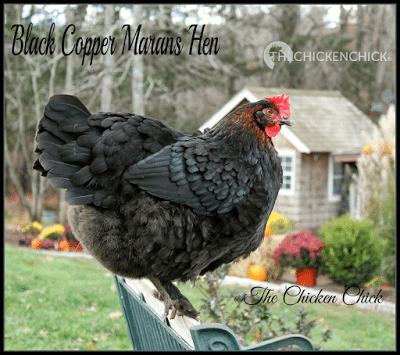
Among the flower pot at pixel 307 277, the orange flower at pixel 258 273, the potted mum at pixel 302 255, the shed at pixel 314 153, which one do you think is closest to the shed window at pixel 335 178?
the shed at pixel 314 153

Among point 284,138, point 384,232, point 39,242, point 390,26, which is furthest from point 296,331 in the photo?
point 390,26

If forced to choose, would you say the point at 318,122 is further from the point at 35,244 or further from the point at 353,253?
the point at 35,244

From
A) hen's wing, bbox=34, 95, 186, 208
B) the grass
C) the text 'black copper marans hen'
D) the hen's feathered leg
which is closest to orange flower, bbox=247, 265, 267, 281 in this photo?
the grass

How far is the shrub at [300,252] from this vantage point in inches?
203

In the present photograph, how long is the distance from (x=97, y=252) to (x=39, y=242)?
20.8 ft

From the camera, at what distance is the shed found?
6.76 meters

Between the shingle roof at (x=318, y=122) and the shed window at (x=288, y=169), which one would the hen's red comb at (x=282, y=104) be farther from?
the shed window at (x=288, y=169)

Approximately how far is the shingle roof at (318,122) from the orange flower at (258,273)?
209cm

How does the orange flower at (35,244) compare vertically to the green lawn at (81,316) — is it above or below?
below

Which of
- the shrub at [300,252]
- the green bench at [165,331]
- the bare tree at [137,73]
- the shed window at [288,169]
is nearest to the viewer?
the green bench at [165,331]

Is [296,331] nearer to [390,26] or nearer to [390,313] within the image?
[390,313]

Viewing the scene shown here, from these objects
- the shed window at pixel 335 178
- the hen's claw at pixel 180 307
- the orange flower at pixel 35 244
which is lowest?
the orange flower at pixel 35 244

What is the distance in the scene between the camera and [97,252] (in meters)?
1.68

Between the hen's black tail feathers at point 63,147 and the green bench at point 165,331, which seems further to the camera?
the hen's black tail feathers at point 63,147
